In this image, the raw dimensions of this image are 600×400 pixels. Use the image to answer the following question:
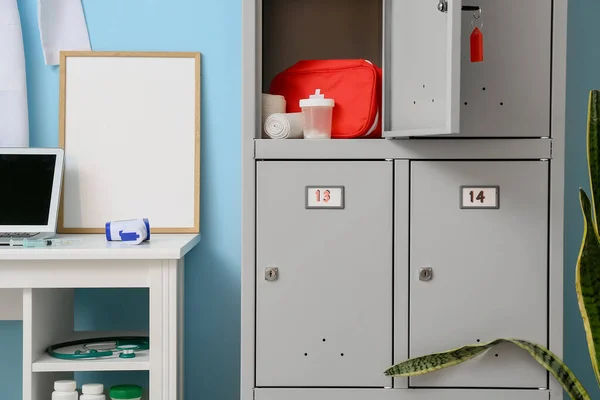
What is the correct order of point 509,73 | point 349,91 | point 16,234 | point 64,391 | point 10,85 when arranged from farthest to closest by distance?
point 10,85 → point 16,234 → point 64,391 → point 349,91 → point 509,73

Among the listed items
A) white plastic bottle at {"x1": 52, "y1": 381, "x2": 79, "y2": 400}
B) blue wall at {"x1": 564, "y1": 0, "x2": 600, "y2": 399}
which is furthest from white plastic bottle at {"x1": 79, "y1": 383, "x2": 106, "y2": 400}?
Result: blue wall at {"x1": 564, "y1": 0, "x2": 600, "y2": 399}

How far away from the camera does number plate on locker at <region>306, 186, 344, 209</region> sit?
1.69 m

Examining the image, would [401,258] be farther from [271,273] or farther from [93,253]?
[93,253]

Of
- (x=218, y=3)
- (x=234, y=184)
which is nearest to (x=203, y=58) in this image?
(x=218, y=3)

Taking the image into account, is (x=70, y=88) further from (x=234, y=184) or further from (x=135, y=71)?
(x=234, y=184)

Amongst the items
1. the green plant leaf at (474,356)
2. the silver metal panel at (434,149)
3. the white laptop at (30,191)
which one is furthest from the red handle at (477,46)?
the white laptop at (30,191)

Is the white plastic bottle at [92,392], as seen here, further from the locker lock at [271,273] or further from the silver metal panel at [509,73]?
the silver metal panel at [509,73]

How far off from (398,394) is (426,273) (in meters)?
0.29

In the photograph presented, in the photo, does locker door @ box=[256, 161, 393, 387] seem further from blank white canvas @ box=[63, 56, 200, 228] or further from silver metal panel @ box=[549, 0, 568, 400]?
blank white canvas @ box=[63, 56, 200, 228]

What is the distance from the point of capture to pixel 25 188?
203cm

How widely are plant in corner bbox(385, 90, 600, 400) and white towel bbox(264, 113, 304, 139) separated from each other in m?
0.61

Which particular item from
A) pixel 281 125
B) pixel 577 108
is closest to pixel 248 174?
pixel 281 125

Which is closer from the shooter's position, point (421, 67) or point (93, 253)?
point (421, 67)

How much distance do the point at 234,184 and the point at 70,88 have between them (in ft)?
1.89
